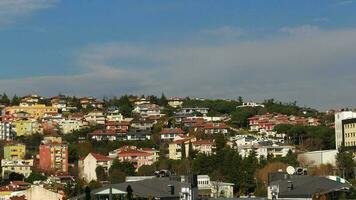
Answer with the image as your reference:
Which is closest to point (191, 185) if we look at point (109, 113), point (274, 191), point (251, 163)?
point (274, 191)

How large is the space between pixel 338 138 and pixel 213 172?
13795mm

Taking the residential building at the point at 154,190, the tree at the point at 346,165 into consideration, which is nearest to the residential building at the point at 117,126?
the tree at the point at 346,165

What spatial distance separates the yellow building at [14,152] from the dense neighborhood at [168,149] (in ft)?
0.52

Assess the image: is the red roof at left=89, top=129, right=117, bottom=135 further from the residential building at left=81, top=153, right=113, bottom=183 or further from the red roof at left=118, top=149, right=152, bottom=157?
the residential building at left=81, top=153, right=113, bottom=183

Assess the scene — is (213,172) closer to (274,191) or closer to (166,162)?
(166,162)

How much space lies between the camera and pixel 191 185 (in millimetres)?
35062

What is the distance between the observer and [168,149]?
83.4 meters

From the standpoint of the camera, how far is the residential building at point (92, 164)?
2820 inches

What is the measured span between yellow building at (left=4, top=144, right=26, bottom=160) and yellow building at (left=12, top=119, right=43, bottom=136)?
13.3m

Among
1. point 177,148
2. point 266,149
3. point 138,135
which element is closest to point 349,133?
point 266,149

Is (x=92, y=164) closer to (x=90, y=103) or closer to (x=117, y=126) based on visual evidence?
(x=117, y=126)

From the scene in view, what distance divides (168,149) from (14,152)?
15.6 metres

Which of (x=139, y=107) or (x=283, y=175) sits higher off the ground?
(x=139, y=107)

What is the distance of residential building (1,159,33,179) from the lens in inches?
2985
